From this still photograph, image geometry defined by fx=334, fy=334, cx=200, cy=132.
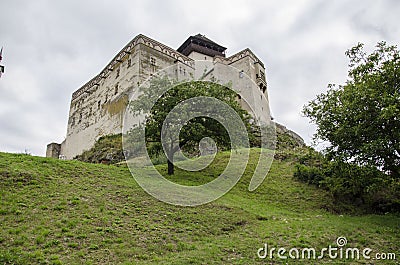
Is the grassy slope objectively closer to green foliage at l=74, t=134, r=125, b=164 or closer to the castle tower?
green foliage at l=74, t=134, r=125, b=164

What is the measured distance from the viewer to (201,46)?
47469 millimetres

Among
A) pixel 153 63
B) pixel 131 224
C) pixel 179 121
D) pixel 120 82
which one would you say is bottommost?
pixel 131 224

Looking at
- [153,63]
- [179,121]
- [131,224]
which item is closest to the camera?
[131,224]

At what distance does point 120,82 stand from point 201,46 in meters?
16.5

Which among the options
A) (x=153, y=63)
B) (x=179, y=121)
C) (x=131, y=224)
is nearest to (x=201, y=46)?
(x=153, y=63)

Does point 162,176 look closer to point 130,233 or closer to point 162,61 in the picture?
point 130,233

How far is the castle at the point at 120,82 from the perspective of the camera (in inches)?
1329

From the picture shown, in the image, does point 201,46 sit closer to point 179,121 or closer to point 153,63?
point 153,63

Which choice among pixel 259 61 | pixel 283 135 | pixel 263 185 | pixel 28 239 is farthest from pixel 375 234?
pixel 259 61

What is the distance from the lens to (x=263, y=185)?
61.9ft

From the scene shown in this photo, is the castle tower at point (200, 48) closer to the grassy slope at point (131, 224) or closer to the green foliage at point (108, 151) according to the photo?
the green foliage at point (108, 151)

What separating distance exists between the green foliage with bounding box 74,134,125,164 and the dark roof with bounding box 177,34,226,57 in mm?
19818

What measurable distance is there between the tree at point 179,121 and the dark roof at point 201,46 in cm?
2738

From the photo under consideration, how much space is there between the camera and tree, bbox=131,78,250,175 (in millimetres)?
18031
